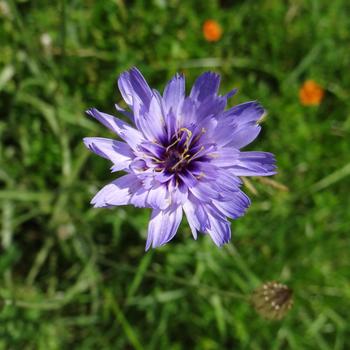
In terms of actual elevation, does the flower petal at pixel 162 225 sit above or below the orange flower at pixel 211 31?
below

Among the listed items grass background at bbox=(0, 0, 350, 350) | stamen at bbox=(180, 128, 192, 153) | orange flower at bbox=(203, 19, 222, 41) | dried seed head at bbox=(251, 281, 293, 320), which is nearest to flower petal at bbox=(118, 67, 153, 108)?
stamen at bbox=(180, 128, 192, 153)

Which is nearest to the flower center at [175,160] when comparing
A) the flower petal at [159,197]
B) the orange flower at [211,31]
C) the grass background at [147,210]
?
the flower petal at [159,197]

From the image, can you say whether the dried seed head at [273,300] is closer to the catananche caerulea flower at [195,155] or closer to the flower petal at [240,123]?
the catananche caerulea flower at [195,155]

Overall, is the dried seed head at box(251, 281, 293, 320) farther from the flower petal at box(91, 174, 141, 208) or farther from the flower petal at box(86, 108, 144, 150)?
the flower petal at box(86, 108, 144, 150)

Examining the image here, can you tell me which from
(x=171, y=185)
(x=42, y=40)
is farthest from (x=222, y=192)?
(x=42, y=40)

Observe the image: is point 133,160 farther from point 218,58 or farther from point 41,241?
point 218,58

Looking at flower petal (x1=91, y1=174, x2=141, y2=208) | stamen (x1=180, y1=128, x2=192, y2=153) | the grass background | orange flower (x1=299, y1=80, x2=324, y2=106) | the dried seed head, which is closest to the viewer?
flower petal (x1=91, y1=174, x2=141, y2=208)

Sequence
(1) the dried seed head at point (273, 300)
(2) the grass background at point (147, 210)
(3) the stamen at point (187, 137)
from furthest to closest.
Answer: (2) the grass background at point (147, 210)
(1) the dried seed head at point (273, 300)
(3) the stamen at point (187, 137)

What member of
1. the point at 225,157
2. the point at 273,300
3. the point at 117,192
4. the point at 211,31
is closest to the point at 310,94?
the point at 211,31

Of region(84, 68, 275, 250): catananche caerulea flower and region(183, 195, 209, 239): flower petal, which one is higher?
region(84, 68, 275, 250): catananche caerulea flower
